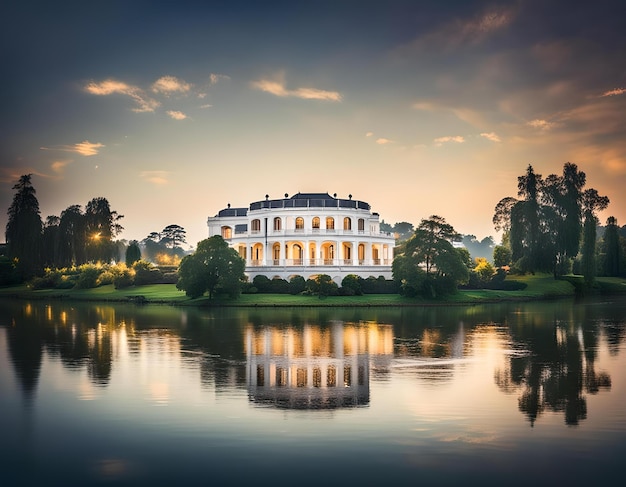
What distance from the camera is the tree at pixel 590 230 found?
315ft

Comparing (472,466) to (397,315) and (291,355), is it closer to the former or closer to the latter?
(291,355)

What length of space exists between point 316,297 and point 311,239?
1889 centimetres

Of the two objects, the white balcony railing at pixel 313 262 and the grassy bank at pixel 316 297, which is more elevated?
the white balcony railing at pixel 313 262

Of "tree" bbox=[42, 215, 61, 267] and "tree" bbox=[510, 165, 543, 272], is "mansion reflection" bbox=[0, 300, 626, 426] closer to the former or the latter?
"tree" bbox=[510, 165, 543, 272]

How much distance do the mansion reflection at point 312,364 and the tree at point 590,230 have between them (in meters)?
63.6

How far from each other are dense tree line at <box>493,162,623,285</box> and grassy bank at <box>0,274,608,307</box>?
327 centimetres

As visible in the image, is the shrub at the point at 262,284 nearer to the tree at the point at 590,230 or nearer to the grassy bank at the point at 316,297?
the grassy bank at the point at 316,297

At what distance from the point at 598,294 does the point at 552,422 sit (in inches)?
3436

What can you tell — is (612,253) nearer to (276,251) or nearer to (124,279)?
(276,251)

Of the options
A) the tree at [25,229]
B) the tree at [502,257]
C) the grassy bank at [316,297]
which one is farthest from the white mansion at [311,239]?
the tree at [25,229]

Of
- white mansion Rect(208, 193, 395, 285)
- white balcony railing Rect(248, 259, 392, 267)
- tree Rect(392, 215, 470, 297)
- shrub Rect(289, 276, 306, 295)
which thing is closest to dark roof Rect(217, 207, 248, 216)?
white mansion Rect(208, 193, 395, 285)

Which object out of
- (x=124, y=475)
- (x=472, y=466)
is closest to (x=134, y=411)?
(x=124, y=475)

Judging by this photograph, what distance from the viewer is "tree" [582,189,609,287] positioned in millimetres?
96000

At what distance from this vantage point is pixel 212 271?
73.4m
